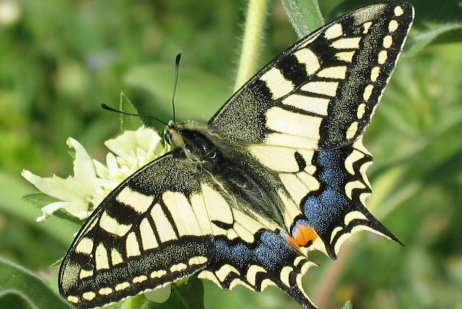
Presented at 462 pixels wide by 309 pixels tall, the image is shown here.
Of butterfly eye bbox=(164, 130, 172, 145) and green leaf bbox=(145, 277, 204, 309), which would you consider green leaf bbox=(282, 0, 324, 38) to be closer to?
butterfly eye bbox=(164, 130, 172, 145)

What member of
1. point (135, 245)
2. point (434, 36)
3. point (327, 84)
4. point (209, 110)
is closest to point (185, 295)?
point (135, 245)

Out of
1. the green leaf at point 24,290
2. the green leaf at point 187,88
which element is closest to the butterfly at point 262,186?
the green leaf at point 24,290

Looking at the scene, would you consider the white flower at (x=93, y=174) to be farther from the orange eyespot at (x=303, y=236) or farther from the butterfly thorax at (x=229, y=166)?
the orange eyespot at (x=303, y=236)

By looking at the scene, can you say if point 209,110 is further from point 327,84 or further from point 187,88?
Answer: point 327,84

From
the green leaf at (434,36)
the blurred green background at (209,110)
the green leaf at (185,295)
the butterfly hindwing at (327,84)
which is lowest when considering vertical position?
the blurred green background at (209,110)

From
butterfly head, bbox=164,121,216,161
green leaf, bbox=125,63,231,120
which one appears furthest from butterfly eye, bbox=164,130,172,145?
green leaf, bbox=125,63,231,120

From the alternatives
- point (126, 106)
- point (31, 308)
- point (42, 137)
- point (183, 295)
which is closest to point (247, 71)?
point (126, 106)
